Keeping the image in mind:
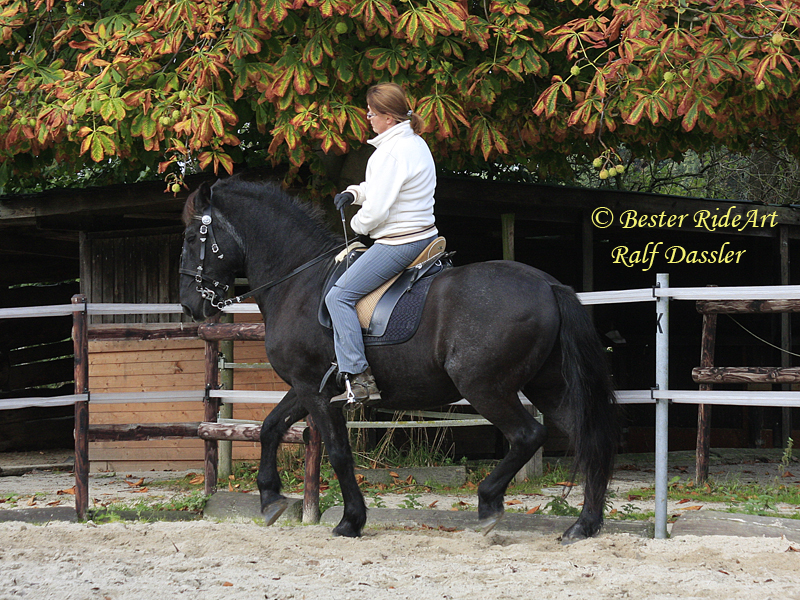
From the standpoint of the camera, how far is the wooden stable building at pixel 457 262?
9266mm

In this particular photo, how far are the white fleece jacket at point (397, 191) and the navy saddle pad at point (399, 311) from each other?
23cm

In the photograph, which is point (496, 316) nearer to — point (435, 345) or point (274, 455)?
point (435, 345)

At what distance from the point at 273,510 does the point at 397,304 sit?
5.17ft

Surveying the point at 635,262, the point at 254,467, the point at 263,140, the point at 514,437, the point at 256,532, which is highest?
the point at 263,140

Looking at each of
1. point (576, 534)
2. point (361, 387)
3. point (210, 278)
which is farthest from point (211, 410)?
point (576, 534)

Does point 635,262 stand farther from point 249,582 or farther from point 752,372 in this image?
point 249,582

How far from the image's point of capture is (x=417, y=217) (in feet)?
15.6

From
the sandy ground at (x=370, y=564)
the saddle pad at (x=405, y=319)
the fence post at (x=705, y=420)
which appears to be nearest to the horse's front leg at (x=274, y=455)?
the sandy ground at (x=370, y=564)

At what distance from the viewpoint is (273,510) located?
16.9ft

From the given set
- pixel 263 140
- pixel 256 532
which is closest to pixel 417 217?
pixel 256 532

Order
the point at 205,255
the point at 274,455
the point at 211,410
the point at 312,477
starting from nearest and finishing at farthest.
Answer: the point at 205,255 < the point at 274,455 < the point at 312,477 < the point at 211,410

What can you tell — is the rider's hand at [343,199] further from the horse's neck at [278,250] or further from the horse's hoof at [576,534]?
the horse's hoof at [576,534]

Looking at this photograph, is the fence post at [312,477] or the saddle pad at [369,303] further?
the fence post at [312,477]

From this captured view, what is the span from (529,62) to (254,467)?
499 centimetres
